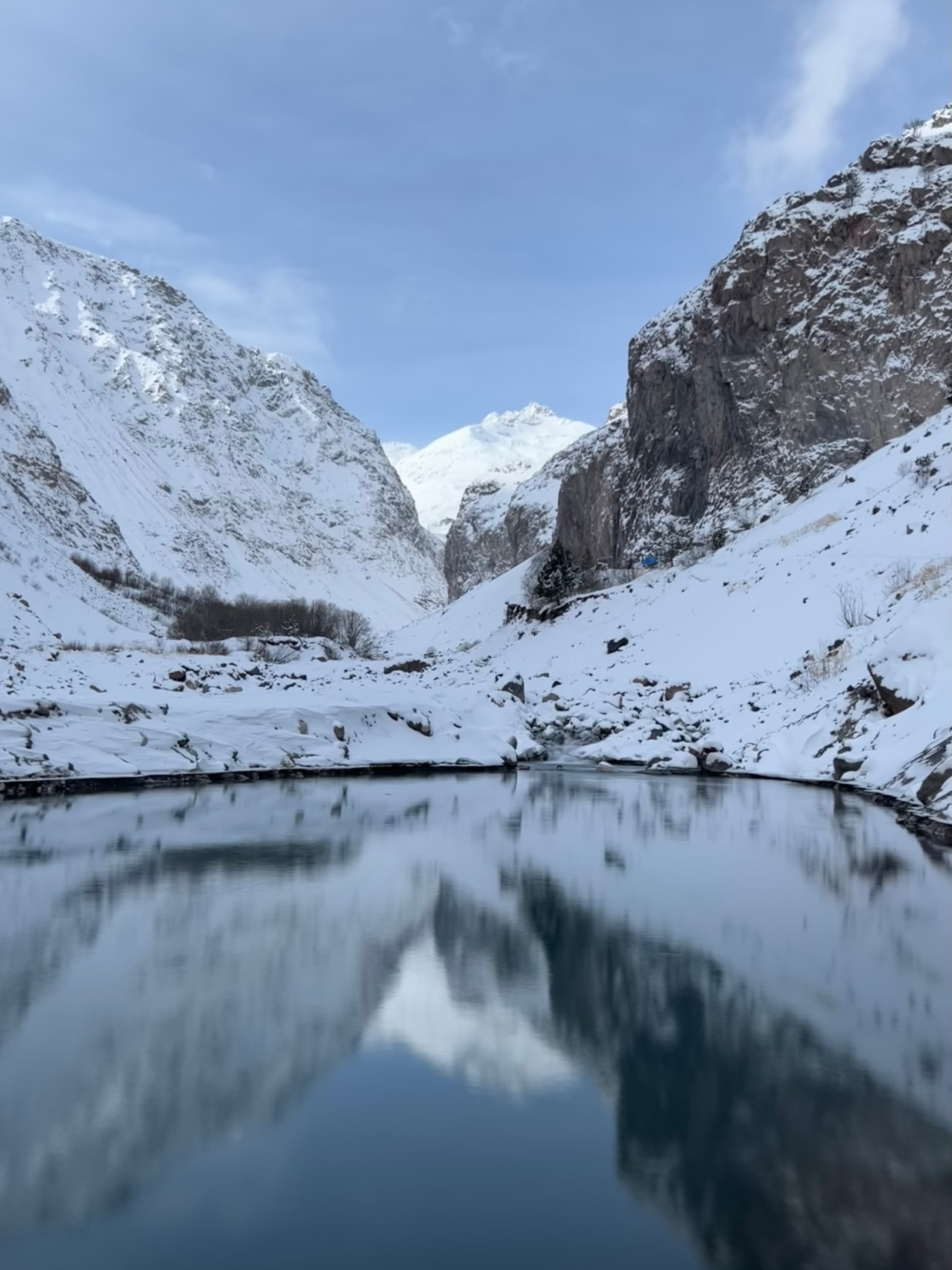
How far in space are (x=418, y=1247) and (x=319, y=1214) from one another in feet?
1.31

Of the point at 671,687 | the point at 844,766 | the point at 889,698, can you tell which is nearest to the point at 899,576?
the point at 671,687

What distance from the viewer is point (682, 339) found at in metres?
51.8

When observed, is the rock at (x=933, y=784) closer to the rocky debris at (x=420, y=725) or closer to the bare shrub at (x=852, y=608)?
the bare shrub at (x=852, y=608)

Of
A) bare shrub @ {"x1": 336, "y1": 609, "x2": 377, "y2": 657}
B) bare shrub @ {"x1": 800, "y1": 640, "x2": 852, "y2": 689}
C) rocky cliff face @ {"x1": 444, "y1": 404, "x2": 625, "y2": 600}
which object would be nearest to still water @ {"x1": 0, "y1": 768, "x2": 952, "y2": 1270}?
bare shrub @ {"x1": 800, "y1": 640, "x2": 852, "y2": 689}

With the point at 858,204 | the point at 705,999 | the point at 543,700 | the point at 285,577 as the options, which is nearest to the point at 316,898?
the point at 705,999

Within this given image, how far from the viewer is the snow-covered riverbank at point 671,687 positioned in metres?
14.5

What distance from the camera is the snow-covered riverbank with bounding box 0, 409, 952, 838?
14477 mm

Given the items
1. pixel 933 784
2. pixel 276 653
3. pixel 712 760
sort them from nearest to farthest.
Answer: pixel 933 784
pixel 712 760
pixel 276 653

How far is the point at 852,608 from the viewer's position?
21.8 meters

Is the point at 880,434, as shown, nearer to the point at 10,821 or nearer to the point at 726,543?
the point at 726,543

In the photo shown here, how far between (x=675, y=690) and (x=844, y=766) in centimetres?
941

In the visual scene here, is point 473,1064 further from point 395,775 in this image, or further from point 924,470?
point 924,470

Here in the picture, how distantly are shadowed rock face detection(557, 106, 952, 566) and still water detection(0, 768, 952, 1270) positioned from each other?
3847 centimetres

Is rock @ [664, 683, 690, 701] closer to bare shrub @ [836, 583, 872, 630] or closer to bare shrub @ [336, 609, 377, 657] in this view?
bare shrub @ [836, 583, 872, 630]
